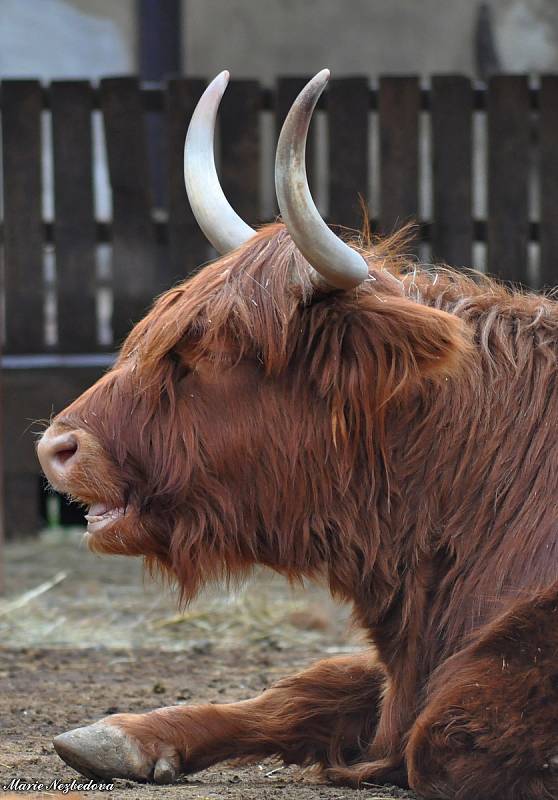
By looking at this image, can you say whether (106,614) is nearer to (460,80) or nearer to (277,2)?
(460,80)

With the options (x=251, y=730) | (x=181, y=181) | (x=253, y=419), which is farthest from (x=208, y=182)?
(x=181, y=181)

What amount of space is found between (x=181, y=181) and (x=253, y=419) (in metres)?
4.53

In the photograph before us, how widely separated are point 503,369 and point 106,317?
32.3 ft

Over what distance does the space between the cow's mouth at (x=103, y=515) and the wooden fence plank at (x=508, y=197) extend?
464 cm

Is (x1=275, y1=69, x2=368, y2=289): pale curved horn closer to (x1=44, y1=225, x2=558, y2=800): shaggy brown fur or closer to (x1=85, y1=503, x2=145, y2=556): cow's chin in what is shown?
(x1=44, y1=225, x2=558, y2=800): shaggy brown fur

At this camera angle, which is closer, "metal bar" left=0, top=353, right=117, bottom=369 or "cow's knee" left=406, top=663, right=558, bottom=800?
"cow's knee" left=406, top=663, right=558, bottom=800

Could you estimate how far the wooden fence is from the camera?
744cm

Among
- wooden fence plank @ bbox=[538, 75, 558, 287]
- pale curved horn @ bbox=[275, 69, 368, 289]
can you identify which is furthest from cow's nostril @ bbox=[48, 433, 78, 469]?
wooden fence plank @ bbox=[538, 75, 558, 287]

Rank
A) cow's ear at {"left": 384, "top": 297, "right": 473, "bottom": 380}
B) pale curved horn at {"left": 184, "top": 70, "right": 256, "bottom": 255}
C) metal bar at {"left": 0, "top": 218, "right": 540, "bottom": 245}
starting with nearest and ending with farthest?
1. cow's ear at {"left": 384, "top": 297, "right": 473, "bottom": 380}
2. pale curved horn at {"left": 184, "top": 70, "right": 256, "bottom": 255}
3. metal bar at {"left": 0, "top": 218, "right": 540, "bottom": 245}

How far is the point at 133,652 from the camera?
5246 millimetres

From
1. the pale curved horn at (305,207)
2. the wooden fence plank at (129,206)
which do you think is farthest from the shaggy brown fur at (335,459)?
the wooden fence plank at (129,206)

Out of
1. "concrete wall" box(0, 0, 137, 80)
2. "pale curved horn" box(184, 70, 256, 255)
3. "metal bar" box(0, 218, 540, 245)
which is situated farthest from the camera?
"concrete wall" box(0, 0, 137, 80)

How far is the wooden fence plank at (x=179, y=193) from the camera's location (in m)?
7.39

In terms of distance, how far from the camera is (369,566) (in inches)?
124
